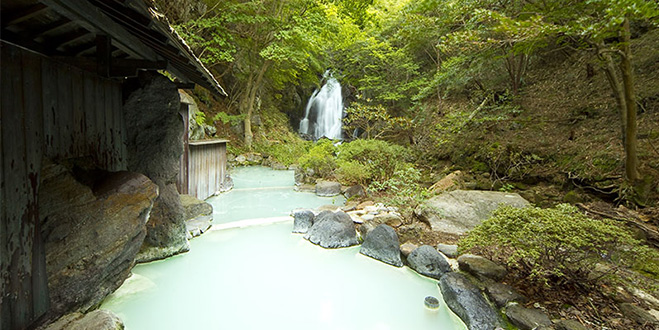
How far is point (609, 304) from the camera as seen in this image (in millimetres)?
2619

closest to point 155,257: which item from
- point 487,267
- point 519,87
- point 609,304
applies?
point 487,267

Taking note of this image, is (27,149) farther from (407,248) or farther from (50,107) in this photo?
(407,248)

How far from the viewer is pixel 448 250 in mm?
4180

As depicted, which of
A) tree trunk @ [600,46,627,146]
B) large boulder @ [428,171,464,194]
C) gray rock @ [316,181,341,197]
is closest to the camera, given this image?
tree trunk @ [600,46,627,146]

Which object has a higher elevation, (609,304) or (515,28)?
(515,28)

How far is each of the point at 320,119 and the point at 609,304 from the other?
19.9 metres

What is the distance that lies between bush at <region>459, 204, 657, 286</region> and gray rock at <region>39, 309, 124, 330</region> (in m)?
3.56

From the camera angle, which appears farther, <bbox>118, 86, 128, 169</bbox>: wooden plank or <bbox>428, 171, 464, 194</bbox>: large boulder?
<bbox>428, 171, 464, 194</bbox>: large boulder

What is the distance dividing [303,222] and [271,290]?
209cm

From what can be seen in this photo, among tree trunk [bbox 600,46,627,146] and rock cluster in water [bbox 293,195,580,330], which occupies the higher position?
tree trunk [bbox 600,46,627,146]

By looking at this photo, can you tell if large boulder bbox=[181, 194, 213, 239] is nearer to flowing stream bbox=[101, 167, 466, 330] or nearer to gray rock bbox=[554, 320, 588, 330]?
flowing stream bbox=[101, 167, 466, 330]

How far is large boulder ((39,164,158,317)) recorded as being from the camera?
88.3 inches

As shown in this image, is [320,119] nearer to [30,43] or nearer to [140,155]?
[140,155]

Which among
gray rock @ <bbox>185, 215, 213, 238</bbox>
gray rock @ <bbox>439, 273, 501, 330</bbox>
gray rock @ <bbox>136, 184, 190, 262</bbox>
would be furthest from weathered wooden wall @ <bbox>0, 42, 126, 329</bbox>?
gray rock @ <bbox>439, 273, 501, 330</bbox>
